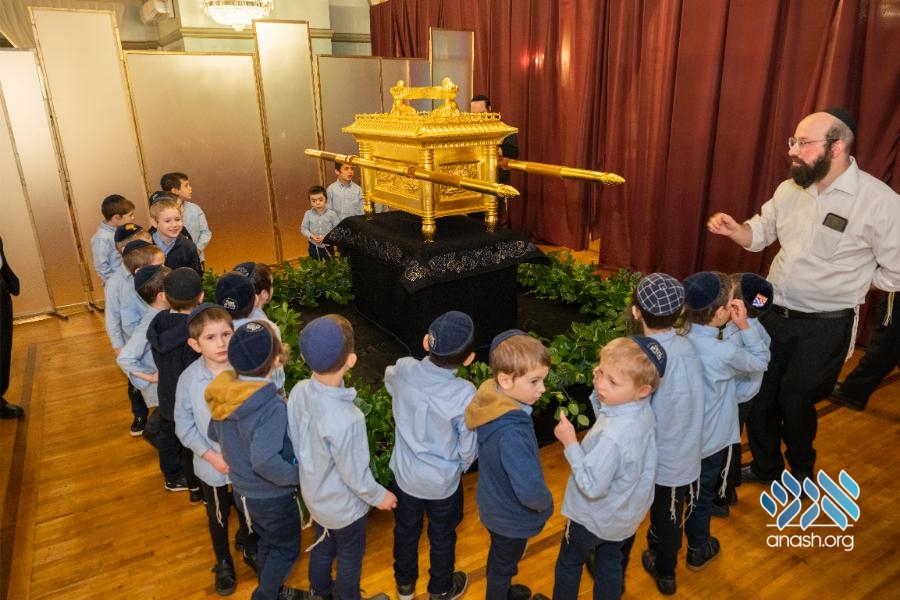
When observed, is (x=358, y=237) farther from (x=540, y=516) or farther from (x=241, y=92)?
(x=241, y=92)

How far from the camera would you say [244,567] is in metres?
2.66

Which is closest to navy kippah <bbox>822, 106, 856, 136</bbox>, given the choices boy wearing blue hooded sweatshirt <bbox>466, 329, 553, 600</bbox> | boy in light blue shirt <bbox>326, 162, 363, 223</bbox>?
boy wearing blue hooded sweatshirt <bbox>466, 329, 553, 600</bbox>

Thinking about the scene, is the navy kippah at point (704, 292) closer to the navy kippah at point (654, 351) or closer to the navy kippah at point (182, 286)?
the navy kippah at point (654, 351)

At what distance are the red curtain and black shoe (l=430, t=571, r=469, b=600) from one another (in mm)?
3816

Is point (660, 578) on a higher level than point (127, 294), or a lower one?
lower

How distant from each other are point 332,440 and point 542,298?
3.27 metres

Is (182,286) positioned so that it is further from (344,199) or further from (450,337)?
(344,199)

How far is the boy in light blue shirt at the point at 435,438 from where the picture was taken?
1956 mm

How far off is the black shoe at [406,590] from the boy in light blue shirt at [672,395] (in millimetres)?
1025

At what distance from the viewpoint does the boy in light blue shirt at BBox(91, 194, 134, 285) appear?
407 centimetres

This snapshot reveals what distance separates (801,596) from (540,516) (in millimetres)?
1297

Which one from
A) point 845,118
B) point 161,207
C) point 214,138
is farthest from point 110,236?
point 845,118

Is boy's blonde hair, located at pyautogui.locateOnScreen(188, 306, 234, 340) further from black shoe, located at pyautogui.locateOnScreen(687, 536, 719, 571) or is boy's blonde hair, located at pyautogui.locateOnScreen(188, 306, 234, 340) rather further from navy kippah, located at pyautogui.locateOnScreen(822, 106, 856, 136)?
navy kippah, located at pyautogui.locateOnScreen(822, 106, 856, 136)

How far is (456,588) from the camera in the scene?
2445 mm
